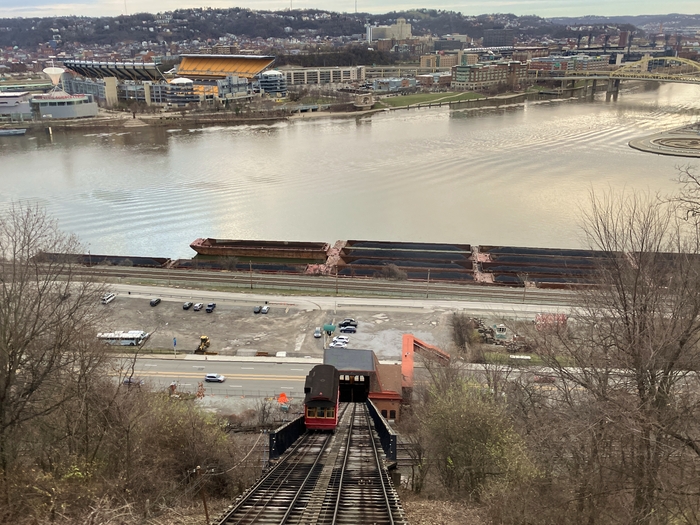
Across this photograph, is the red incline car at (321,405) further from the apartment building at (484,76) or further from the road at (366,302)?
the apartment building at (484,76)

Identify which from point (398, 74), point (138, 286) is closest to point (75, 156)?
point (138, 286)

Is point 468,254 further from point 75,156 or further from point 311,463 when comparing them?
point 75,156

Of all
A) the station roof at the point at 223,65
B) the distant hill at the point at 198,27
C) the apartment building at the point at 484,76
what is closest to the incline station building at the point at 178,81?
the station roof at the point at 223,65

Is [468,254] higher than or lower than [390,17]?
lower

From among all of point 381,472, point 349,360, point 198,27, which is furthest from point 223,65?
point 198,27

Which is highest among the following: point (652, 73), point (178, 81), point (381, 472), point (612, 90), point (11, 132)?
point (652, 73)

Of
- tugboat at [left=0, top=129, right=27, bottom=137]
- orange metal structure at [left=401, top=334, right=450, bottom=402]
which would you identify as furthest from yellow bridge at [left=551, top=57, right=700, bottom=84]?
orange metal structure at [left=401, top=334, right=450, bottom=402]

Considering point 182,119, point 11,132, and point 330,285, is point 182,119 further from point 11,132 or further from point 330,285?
point 330,285
